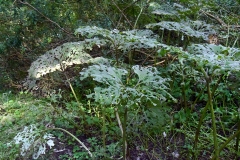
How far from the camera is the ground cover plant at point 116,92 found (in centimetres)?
149

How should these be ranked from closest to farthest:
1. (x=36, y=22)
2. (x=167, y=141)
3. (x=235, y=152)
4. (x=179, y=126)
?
(x=235, y=152) → (x=167, y=141) → (x=179, y=126) → (x=36, y=22)

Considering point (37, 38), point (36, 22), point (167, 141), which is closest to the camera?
point (167, 141)

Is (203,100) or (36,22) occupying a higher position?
(36,22)

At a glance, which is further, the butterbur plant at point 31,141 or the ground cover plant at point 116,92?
the butterbur plant at point 31,141

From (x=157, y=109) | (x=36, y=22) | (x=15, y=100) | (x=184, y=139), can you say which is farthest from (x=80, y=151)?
(x=36, y=22)

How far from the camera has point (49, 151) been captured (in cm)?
195

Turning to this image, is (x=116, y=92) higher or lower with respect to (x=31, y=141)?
higher

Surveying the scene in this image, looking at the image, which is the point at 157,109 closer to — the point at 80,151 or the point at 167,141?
the point at 167,141

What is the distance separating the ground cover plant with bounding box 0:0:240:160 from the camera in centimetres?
149

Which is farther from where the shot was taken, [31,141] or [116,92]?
[31,141]

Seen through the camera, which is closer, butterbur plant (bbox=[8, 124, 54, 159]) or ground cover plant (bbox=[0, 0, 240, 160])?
ground cover plant (bbox=[0, 0, 240, 160])

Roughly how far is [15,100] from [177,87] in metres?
1.65

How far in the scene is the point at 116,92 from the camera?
4.44 feet

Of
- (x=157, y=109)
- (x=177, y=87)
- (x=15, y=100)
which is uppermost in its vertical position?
(x=157, y=109)
